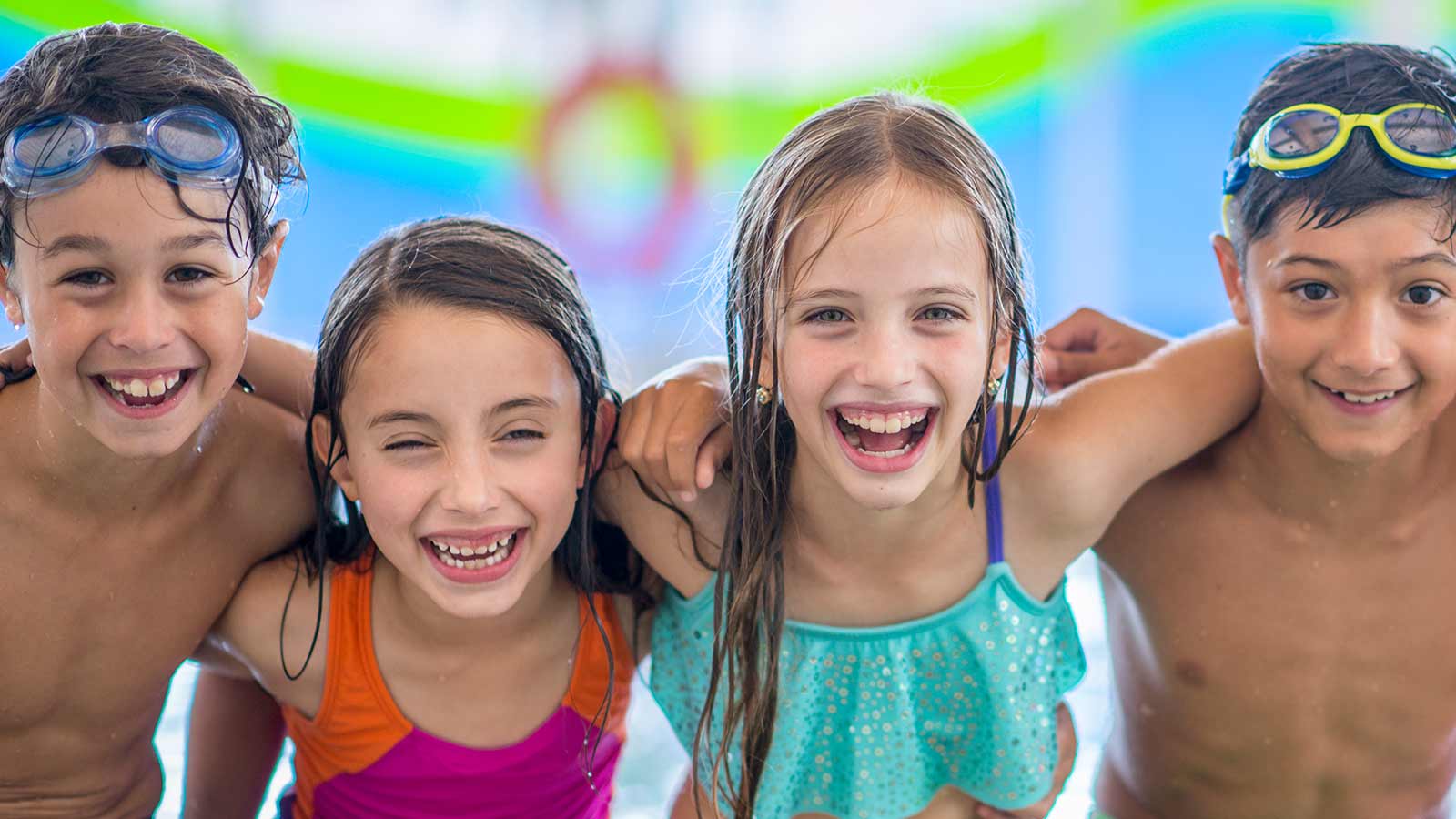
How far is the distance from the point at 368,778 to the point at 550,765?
33 cm

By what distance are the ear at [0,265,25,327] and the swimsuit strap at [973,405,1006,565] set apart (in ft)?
5.20

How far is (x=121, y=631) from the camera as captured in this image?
2293 millimetres

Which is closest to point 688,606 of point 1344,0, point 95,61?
point 95,61

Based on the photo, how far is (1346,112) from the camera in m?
2.22

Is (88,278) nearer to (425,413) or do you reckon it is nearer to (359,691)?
(425,413)

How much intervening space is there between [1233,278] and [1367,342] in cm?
35

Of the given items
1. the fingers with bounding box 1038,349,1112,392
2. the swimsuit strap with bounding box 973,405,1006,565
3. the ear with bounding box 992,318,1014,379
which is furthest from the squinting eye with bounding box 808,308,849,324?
the fingers with bounding box 1038,349,1112,392

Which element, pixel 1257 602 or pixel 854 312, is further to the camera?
pixel 1257 602

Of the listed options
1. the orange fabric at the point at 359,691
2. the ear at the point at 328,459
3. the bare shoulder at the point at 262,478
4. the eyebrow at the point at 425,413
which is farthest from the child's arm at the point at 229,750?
the eyebrow at the point at 425,413

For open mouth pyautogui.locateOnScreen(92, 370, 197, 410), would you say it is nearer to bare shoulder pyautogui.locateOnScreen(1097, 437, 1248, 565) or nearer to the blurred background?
bare shoulder pyautogui.locateOnScreen(1097, 437, 1248, 565)

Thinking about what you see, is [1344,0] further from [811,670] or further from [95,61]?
[95,61]

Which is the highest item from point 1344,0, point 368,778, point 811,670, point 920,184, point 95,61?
point 1344,0

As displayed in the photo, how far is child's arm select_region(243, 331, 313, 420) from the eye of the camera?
256 centimetres

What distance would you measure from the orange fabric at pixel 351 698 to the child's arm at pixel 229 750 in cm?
35
